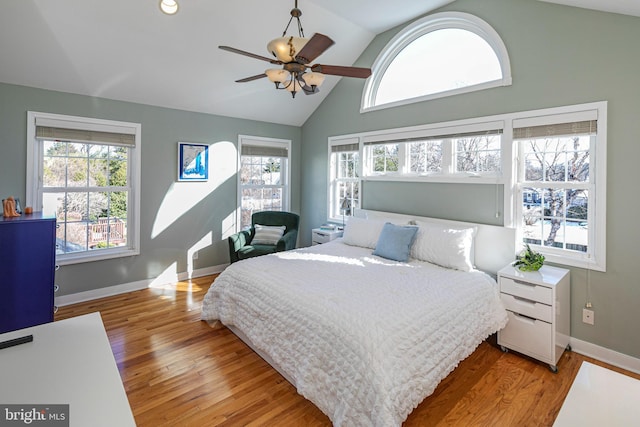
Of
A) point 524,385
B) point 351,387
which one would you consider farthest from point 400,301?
point 524,385

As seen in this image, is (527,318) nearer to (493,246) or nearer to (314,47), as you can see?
(493,246)

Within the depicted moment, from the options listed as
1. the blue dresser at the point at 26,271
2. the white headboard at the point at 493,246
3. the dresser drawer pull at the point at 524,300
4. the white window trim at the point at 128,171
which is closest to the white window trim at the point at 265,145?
the white window trim at the point at 128,171

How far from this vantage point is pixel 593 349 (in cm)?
264

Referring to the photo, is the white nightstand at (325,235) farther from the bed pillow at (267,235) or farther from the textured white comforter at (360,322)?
the textured white comforter at (360,322)

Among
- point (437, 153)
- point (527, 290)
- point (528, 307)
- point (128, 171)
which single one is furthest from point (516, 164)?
point (128, 171)

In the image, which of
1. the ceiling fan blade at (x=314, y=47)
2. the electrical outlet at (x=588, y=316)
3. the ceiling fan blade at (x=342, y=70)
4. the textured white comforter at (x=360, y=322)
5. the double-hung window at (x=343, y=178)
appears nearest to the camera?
the textured white comforter at (x=360, y=322)

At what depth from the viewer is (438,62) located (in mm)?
3730

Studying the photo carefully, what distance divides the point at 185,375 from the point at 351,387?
1.36 metres

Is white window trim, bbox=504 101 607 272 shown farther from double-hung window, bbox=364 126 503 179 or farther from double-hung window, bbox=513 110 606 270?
double-hung window, bbox=364 126 503 179

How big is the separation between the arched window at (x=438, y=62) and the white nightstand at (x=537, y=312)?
6.00 feet

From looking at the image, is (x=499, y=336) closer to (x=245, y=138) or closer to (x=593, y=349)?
(x=593, y=349)

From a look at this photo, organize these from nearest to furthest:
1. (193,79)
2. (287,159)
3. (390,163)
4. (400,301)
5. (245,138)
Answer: (400,301) < (193,79) < (390,163) < (245,138) < (287,159)

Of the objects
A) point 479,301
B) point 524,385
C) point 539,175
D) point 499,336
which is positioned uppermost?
point 539,175

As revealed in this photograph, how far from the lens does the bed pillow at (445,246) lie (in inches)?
117
